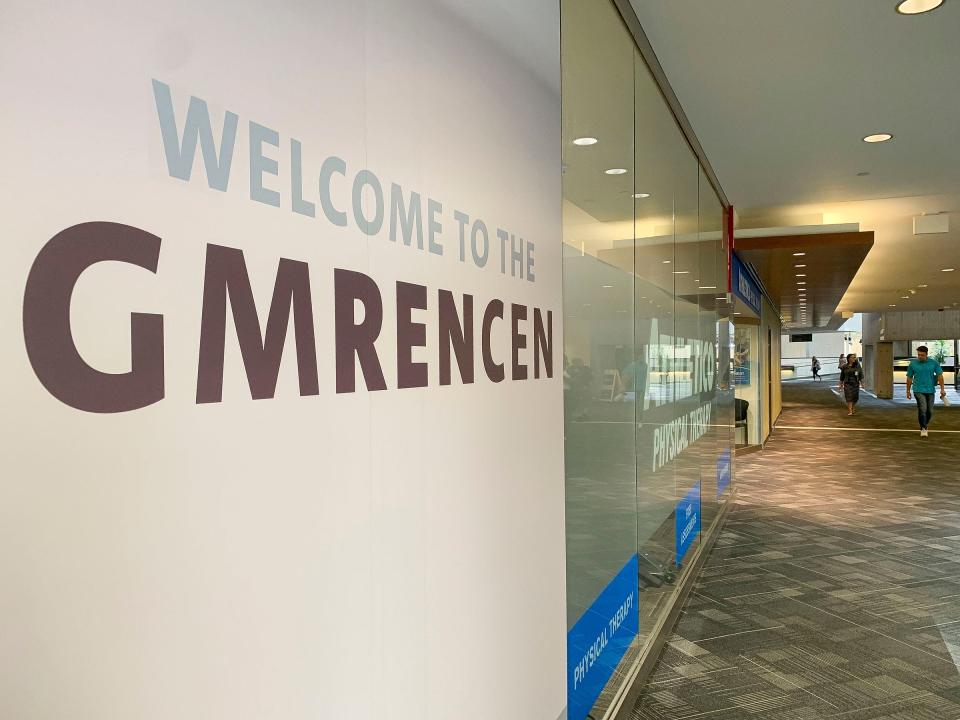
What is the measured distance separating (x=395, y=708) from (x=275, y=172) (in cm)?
101

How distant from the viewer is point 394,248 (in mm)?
1407

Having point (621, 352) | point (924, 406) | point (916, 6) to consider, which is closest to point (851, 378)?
point (924, 406)

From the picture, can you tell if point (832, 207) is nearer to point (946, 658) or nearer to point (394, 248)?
point (946, 658)

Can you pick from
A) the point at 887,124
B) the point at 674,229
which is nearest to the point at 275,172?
the point at 674,229

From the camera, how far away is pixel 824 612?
4.21 metres

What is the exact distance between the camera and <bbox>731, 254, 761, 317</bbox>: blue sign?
8244 mm

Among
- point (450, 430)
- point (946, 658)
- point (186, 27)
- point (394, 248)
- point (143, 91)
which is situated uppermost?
point (186, 27)

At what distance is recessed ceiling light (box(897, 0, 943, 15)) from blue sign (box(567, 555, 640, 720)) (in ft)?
9.13

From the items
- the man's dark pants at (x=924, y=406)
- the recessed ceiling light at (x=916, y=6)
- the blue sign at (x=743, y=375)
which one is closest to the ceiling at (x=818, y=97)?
the recessed ceiling light at (x=916, y=6)

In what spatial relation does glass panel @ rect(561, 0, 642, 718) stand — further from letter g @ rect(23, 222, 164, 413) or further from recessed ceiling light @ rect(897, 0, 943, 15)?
letter g @ rect(23, 222, 164, 413)

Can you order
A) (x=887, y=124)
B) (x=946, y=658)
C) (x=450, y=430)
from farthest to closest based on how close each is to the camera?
(x=887, y=124), (x=946, y=658), (x=450, y=430)

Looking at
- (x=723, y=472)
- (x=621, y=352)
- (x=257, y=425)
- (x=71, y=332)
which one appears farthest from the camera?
(x=723, y=472)

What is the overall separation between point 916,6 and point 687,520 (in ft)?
10.3

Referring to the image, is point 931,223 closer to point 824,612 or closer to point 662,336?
point 824,612
